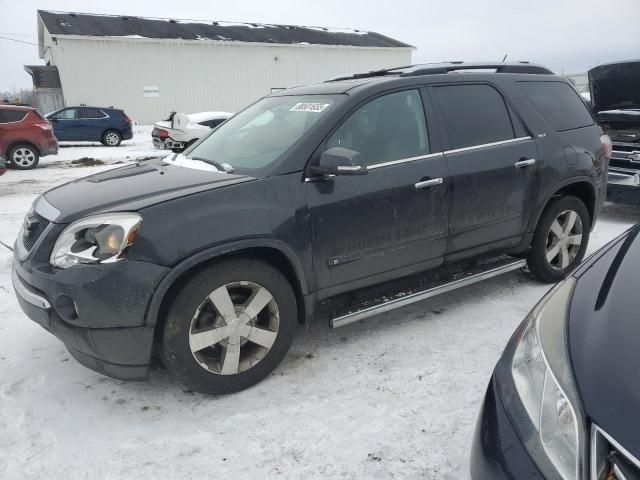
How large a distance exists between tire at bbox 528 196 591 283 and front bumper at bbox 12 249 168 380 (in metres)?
3.05

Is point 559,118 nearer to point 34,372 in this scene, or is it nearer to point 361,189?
point 361,189

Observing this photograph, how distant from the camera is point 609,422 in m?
1.30

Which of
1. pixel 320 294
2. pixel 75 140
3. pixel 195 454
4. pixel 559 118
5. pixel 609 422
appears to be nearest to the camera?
pixel 609 422

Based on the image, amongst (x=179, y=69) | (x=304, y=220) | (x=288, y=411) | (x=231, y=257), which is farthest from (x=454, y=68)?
(x=179, y=69)

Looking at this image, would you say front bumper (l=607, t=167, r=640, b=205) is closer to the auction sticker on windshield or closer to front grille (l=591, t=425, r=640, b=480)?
the auction sticker on windshield

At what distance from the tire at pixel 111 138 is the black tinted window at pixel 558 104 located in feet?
57.3

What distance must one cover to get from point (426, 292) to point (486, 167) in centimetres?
101

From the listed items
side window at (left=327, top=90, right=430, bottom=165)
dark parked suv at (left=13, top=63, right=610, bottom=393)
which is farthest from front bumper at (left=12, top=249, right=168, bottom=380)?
side window at (left=327, top=90, right=430, bottom=165)

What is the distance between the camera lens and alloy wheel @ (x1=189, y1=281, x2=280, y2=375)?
2.66 meters

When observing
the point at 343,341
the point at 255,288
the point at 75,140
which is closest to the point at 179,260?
the point at 255,288

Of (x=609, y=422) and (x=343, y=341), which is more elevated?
(x=609, y=422)

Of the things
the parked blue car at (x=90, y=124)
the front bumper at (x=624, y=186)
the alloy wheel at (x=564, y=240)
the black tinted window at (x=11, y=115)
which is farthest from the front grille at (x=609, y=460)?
the parked blue car at (x=90, y=124)

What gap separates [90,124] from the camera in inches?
716

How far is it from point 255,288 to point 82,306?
87cm
